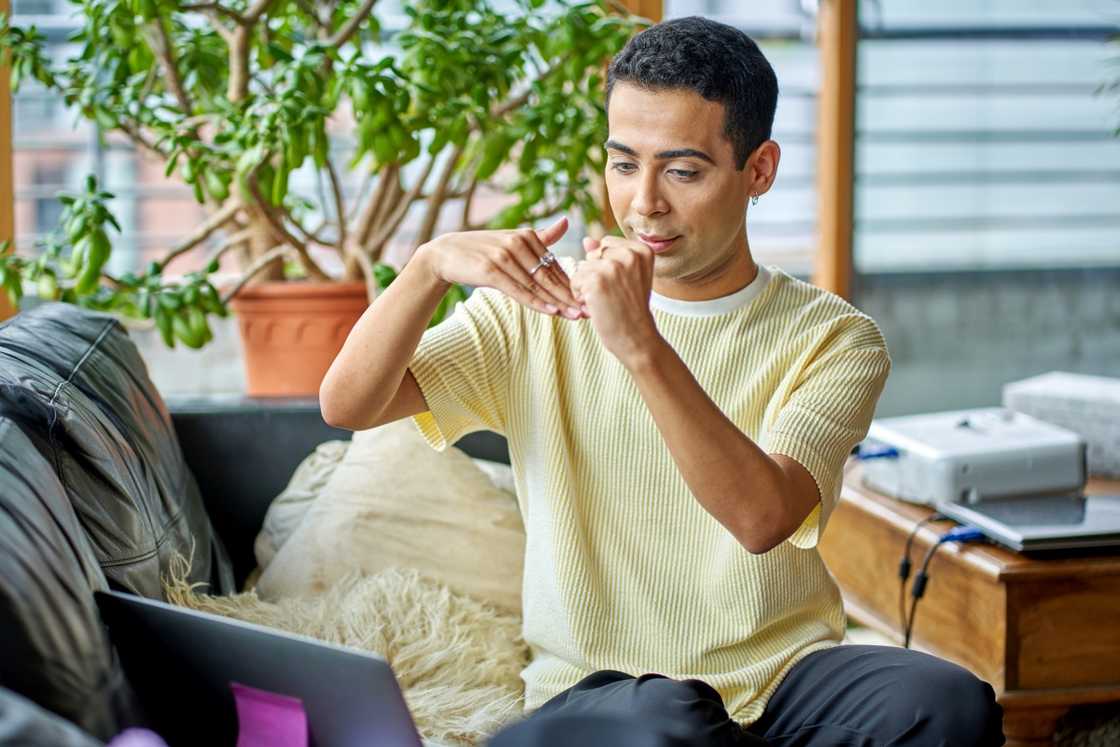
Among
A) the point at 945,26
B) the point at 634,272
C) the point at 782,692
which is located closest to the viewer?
the point at 634,272

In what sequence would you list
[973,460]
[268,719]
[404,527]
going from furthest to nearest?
[973,460] < [404,527] < [268,719]

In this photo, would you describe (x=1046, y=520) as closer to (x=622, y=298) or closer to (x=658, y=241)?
(x=658, y=241)

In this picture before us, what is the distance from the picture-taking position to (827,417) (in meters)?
1.36

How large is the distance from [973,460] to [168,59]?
5.23 ft

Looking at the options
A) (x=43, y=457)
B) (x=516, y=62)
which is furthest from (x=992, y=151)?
(x=43, y=457)

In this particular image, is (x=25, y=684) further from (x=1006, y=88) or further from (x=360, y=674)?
(x=1006, y=88)

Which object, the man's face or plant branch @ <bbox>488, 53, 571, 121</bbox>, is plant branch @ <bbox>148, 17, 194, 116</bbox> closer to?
plant branch @ <bbox>488, 53, 571, 121</bbox>

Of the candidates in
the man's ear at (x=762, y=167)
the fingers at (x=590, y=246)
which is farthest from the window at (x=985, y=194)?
the fingers at (x=590, y=246)

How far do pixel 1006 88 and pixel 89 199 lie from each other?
91.6 inches

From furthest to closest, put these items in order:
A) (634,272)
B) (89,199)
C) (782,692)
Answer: (89,199)
(782,692)
(634,272)

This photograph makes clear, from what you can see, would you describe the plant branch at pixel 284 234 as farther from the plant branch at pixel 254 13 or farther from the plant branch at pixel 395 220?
the plant branch at pixel 254 13

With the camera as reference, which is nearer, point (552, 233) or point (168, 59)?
point (552, 233)

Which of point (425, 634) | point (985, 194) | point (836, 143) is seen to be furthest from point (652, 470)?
point (985, 194)

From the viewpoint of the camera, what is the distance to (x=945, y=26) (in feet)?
10.3
